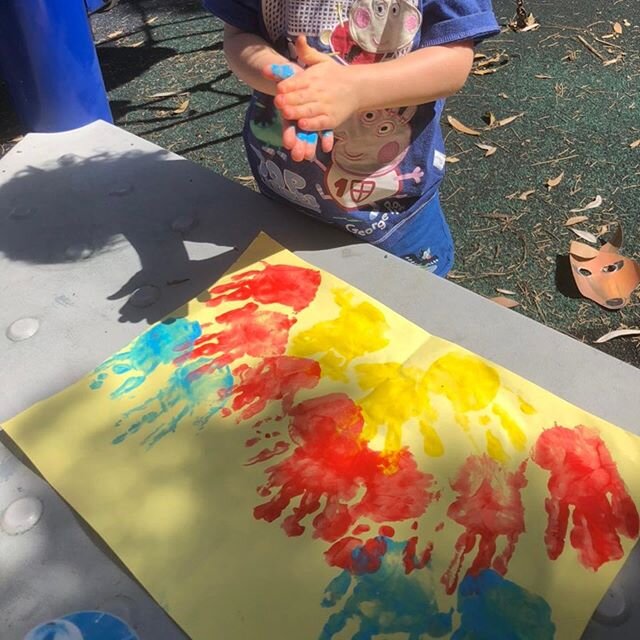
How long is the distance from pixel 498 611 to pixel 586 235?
1.03 meters

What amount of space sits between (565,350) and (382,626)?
278mm

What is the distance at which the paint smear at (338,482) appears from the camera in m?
0.49

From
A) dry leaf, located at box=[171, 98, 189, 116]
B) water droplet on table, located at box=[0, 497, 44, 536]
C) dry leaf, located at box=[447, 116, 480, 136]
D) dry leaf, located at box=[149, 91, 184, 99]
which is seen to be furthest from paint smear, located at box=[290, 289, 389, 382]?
dry leaf, located at box=[149, 91, 184, 99]

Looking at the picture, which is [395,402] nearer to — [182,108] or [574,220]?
[574,220]

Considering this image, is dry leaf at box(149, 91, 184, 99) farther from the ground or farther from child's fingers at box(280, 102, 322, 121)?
child's fingers at box(280, 102, 322, 121)

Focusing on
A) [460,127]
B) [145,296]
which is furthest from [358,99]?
[460,127]

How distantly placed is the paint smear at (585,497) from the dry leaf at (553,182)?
1.05m

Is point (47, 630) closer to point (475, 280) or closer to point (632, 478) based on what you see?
point (632, 478)

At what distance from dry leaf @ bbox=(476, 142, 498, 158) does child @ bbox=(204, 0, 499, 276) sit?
77cm

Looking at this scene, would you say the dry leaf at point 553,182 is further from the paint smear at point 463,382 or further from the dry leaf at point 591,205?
the paint smear at point 463,382

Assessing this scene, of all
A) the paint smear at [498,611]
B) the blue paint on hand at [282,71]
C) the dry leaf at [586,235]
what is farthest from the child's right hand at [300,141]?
the dry leaf at [586,235]

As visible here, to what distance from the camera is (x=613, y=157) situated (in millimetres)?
1509

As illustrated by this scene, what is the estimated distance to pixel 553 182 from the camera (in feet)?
4.81

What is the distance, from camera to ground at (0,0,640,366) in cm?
129
